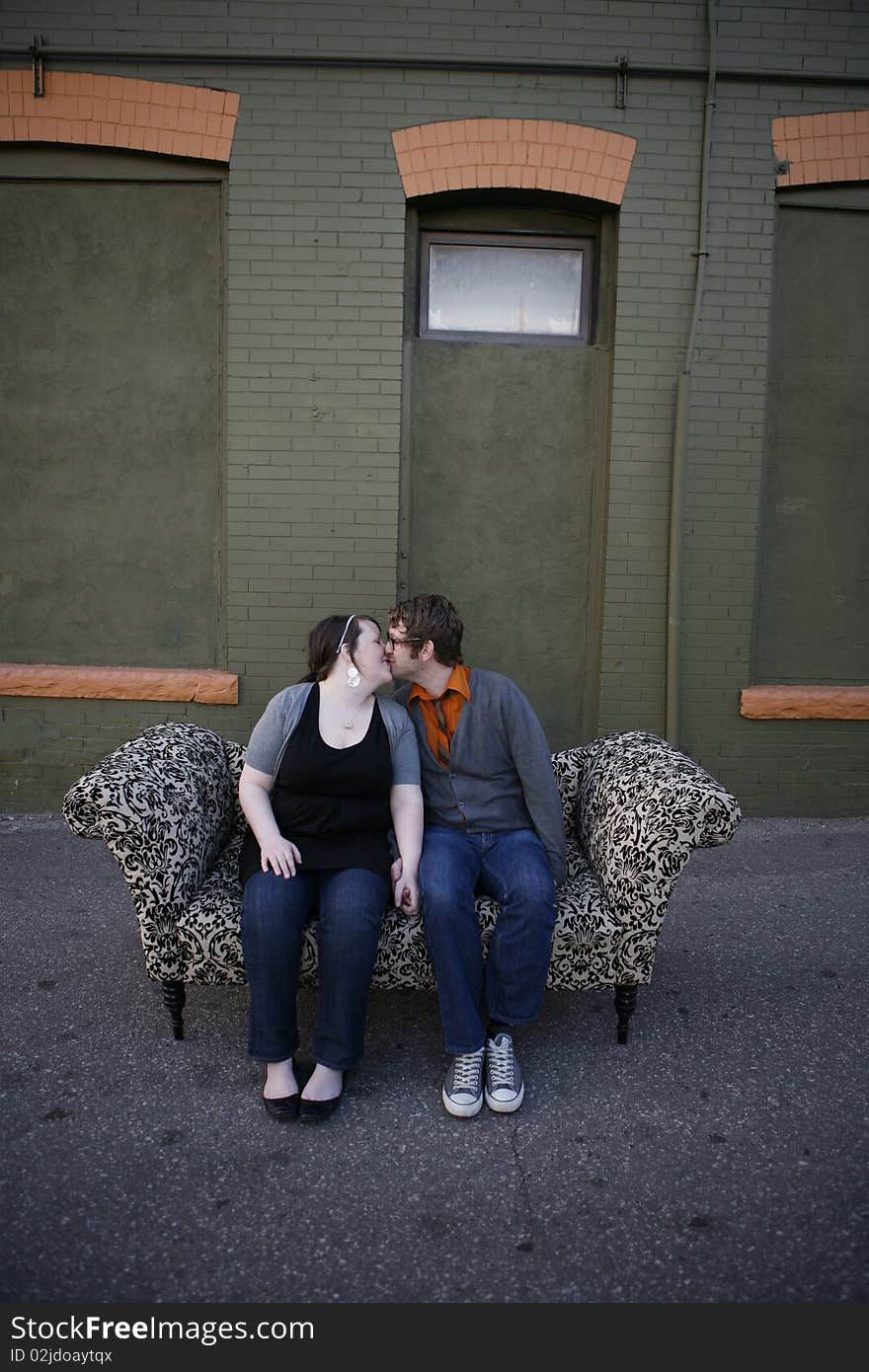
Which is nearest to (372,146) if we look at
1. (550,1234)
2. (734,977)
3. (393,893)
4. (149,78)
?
(149,78)

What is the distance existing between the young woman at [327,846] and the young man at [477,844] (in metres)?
0.13

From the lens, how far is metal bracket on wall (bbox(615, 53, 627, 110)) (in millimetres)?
5199

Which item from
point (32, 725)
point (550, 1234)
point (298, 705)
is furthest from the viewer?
point (32, 725)

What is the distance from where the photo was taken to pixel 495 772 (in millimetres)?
3312

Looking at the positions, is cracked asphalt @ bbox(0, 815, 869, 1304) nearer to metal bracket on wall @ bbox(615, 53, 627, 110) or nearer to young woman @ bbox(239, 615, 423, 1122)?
young woman @ bbox(239, 615, 423, 1122)

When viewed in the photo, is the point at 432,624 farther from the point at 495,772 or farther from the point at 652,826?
the point at 652,826

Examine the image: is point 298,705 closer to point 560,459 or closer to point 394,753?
point 394,753

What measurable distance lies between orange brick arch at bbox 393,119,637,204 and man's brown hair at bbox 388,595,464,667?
310 cm

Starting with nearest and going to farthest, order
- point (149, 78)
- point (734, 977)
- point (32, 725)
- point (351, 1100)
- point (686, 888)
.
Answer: point (351, 1100), point (734, 977), point (686, 888), point (149, 78), point (32, 725)

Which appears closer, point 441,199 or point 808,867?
point 808,867

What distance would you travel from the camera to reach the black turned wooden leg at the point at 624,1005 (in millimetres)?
3193

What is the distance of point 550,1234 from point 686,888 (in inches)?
102

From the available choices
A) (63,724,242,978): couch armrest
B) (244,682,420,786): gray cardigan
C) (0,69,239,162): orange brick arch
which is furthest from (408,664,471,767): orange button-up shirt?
(0,69,239,162): orange brick arch

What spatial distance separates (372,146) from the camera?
17.2ft
